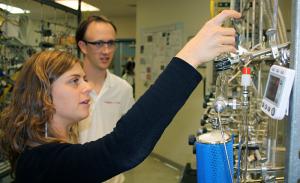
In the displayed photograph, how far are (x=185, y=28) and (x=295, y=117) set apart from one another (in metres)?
4.18

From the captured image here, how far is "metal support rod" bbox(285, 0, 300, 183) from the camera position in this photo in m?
0.59

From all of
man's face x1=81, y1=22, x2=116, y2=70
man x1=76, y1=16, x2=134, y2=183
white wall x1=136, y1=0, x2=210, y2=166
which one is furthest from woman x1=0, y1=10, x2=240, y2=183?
white wall x1=136, y1=0, x2=210, y2=166

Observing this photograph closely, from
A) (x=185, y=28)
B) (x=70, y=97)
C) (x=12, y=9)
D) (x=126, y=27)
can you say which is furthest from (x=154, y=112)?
(x=126, y=27)

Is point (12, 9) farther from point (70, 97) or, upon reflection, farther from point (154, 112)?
point (154, 112)

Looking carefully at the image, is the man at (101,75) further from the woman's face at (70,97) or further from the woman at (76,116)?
the woman's face at (70,97)

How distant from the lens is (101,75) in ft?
6.64

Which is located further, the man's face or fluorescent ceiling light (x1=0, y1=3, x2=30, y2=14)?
fluorescent ceiling light (x1=0, y1=3, x2=30, y2=14)

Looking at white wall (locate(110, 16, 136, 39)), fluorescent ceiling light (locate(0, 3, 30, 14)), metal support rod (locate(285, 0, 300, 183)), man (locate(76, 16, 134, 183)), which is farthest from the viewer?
white wall (locate(110, 16, 136, 39))

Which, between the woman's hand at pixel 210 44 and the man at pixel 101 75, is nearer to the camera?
the woman's hand at pixel 210 44

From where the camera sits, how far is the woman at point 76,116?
672mm

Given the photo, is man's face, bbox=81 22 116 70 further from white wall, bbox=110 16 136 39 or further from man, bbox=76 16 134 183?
white wall, bbox=110 16 136 39

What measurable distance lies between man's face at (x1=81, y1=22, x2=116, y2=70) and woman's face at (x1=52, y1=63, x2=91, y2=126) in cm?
82

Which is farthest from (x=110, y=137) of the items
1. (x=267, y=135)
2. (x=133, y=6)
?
(x=133, y=6)

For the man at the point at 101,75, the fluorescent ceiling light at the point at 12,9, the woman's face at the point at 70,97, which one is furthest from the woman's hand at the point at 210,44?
the fluorescent ceiling light at the point at 12,9
